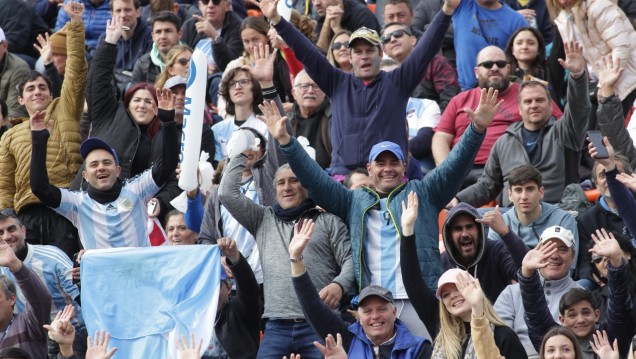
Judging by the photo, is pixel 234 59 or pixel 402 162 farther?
pixel 234 59

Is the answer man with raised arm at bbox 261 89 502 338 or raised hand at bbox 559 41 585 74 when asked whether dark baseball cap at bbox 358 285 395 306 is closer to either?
man with raised arm at bbox 261 89 502 338

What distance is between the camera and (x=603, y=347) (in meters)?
9.55

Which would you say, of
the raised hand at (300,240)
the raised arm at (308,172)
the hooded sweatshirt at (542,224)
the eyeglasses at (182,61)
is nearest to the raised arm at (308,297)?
the raised hand at (300,240)

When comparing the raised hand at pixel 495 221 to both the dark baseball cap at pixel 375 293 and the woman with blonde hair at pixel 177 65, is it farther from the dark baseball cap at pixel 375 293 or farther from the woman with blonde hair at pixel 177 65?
the woman with blonde hair at pixel 177 65

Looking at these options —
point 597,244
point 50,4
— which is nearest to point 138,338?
point 597,244

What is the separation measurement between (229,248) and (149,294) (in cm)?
63

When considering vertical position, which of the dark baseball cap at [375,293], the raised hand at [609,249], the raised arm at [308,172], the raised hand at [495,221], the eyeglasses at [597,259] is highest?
the raised arm at [308,172]

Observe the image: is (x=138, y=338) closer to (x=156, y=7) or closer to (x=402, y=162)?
(x=402, y=162)

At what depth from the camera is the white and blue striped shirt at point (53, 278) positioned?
1166 cm

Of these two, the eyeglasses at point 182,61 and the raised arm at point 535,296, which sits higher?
the eyeglasses at point 182,61

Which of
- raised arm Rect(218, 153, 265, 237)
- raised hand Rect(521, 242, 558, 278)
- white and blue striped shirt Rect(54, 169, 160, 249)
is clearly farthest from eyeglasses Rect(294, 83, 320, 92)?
raised hand Rect(521, 242, 558, 278)

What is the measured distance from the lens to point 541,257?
10.1 meters

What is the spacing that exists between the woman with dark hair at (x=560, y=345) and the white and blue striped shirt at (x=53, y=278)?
144 inches

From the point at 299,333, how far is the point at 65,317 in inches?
61.7
